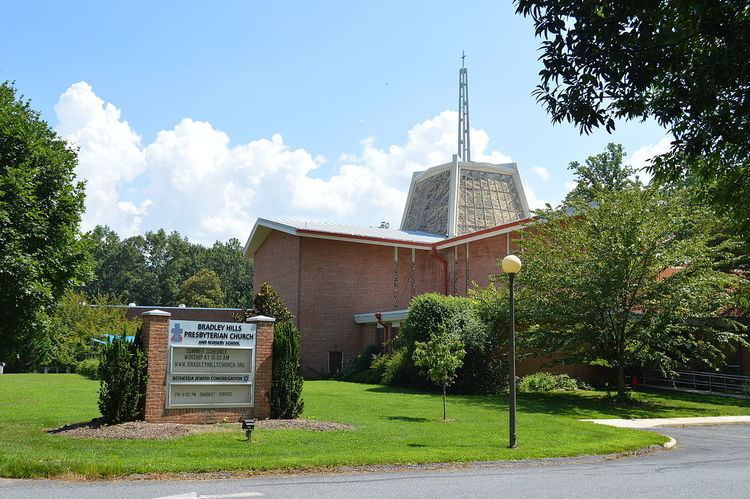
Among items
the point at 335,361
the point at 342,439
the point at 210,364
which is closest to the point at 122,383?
the point at 210,364

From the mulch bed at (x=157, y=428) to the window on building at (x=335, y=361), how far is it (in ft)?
75.9

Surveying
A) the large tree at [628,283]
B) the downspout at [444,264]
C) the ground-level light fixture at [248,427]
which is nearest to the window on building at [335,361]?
the downspout at [444,264]

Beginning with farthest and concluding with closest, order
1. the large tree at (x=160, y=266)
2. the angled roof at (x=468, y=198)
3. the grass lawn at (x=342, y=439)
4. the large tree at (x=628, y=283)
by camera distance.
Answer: the large tree at (x=160, y=266), the angled roof at (x=468, y=198), the large tree at (x=628, y=283), the grass lawn at (x=342, y=439)

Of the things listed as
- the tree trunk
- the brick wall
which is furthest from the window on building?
the tree trunk

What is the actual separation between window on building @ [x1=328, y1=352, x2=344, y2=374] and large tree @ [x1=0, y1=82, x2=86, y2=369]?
A: 20068 millimetres

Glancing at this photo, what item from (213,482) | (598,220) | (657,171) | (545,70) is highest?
(598,220)

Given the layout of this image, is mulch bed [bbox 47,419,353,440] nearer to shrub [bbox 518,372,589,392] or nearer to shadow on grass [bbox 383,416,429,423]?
shadow on grass [bbox 383,416,429,423]

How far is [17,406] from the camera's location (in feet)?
60.4

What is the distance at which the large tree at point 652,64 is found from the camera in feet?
19.7

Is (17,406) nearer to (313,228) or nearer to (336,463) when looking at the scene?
(336,463)

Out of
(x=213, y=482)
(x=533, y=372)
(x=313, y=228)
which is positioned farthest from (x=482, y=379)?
(x=213, y=482)

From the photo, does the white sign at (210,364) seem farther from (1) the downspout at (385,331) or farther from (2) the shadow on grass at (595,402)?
(1) the downspout at (385,331)

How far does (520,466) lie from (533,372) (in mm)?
20232

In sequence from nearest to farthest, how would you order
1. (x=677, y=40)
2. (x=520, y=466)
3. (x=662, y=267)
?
(x=677, y=40) → (x=520, y=466) → (x=662, y=267)
